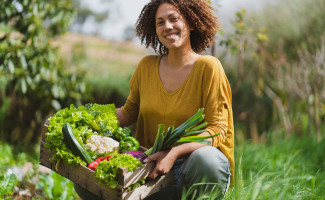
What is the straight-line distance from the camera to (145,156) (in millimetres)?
2359

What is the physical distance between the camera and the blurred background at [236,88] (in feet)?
12.7

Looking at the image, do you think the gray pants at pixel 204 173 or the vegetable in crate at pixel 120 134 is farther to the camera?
the vegetable in crate at pixel 120 134

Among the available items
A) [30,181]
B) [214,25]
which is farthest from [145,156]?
[30,181]

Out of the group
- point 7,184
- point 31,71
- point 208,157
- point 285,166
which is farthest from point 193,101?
point 31,71

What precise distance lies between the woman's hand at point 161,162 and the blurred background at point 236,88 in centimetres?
56

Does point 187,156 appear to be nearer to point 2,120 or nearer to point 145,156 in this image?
point 145,156

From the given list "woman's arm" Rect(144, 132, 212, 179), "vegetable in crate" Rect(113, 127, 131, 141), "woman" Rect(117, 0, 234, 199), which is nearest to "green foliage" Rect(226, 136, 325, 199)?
"woman" Rect(117, 0, 234, 199)

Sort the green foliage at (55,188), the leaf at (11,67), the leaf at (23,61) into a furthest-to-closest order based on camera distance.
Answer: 1. the leaf at (23,61)
2. the leaf at (11,67)
3. the green foliage at (55,188)

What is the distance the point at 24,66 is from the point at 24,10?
840 mm

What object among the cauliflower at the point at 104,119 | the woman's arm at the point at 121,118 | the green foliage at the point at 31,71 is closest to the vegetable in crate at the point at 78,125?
the cauliflower at the point at 104,119

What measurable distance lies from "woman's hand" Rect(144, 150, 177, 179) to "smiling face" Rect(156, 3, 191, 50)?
2.73 ft

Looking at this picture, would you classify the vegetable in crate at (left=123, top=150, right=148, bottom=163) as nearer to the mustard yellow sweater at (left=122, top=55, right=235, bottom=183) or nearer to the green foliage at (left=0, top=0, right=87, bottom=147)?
the mustard yellow sweater at (left=122, top=55, right=235, bottom=183)

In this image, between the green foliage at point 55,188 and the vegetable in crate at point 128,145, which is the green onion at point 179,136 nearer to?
the vegetable in crate at point 128,145

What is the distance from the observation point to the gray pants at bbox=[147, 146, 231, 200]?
228 cm
